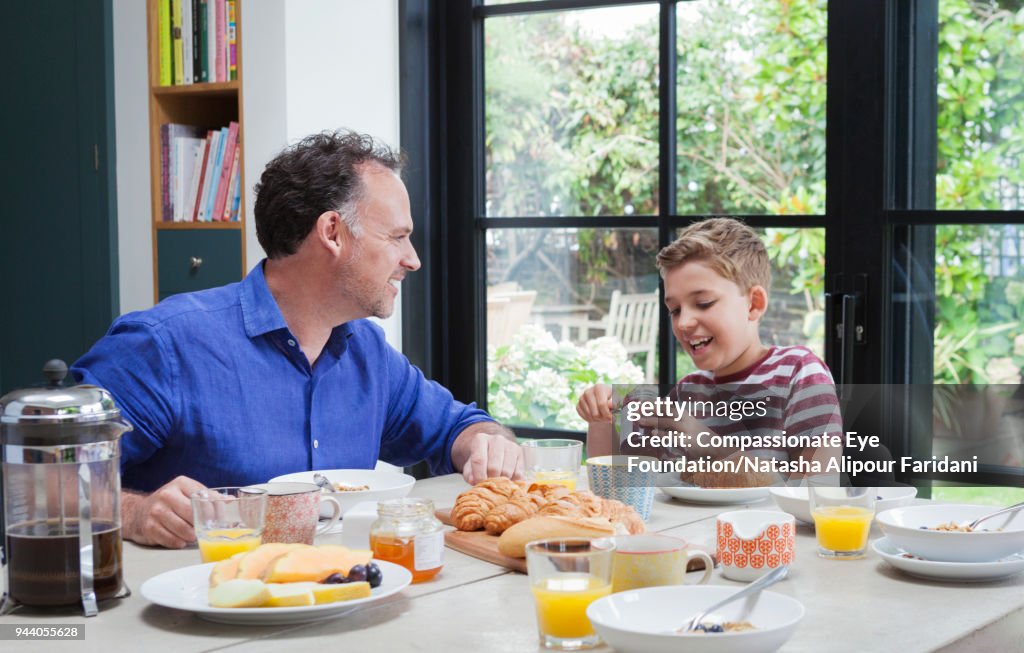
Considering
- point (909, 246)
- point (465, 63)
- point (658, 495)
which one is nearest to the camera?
point (658, 495)

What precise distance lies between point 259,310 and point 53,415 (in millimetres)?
875

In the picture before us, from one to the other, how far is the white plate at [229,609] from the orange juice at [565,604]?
0.63 ft

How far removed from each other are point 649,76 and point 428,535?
2.22m

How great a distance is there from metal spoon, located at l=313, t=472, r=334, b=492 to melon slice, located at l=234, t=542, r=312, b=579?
42cm

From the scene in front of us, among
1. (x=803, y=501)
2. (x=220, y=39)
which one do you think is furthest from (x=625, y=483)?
(x=220, y=39)

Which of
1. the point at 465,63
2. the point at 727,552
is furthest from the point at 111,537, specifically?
the point at 465,63

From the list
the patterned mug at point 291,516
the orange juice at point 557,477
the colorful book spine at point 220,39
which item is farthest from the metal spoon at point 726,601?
the colorful book spine at point 220,39

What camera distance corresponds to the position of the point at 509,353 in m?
3.79

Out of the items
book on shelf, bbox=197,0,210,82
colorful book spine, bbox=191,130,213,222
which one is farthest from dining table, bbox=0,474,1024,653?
book on shelf, bbox=197,0,210,82

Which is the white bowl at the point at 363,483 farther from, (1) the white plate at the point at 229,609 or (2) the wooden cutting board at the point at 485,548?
(1) the white plate at the point at 229,609

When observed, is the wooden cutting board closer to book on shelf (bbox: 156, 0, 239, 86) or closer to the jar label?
the jar label

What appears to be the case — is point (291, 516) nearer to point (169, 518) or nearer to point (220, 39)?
point (169, 518)

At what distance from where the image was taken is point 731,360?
96.8 inches

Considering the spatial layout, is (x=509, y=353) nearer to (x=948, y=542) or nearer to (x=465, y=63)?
(x=465, y=63)
